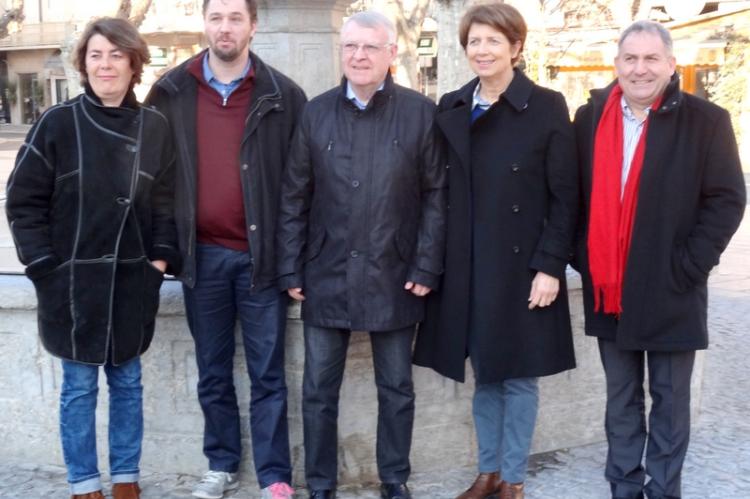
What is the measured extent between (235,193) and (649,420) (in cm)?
190

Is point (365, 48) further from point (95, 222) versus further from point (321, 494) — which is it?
point (321, 494)

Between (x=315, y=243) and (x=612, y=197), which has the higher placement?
(x=612, y=197)

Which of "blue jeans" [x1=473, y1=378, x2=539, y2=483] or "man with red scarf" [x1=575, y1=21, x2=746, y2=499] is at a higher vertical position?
"man with red scarf" [x1=575, y1=21, x2=746, y2=499]

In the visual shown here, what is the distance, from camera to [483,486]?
4191 millimetres

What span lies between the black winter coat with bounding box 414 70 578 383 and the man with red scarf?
122 millimetres

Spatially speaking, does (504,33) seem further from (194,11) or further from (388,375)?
(194,11)

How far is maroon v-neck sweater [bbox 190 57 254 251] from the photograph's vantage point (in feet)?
13.0

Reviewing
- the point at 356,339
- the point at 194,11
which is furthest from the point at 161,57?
the point at 356,339

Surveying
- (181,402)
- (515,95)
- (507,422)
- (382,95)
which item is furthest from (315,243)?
(181,402)

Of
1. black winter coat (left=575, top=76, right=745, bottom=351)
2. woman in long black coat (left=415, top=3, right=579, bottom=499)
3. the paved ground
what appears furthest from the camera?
the paved ground

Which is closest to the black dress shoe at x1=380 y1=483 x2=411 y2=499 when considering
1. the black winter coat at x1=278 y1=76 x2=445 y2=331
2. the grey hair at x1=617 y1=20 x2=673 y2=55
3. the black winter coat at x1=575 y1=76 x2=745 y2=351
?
the black winter coat at x1=278 y1=76 x2=445 y2=331

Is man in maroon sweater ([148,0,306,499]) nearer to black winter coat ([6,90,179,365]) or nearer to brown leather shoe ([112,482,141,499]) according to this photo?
black winter coat ([6,90,179,365])

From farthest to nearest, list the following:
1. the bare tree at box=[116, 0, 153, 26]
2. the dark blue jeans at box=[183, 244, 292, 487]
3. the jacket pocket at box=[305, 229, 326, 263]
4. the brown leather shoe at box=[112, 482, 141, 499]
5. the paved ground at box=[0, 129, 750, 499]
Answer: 1. the bare tree at box=[116, 0, 153, 26]
2. the paved ground at box=[0, 129, 750, 499]
3. the brown leather shoe at box=[112, 482, 141, 499]
4. the dark blue jeans at box=[183, 244, 292, 487]
5. the jacket pocket at box=[305, 229, 326, 263]

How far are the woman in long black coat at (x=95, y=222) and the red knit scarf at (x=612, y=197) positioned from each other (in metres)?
1.69
